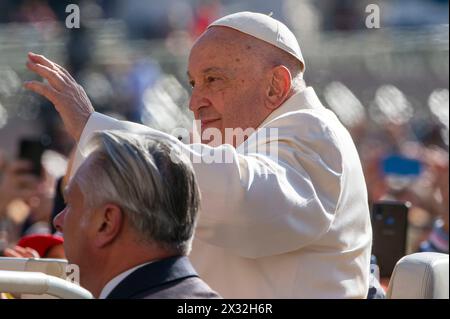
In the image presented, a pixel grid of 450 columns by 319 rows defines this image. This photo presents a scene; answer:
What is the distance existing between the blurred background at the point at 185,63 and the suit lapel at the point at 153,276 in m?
8.22

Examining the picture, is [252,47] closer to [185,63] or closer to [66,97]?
[66,97]

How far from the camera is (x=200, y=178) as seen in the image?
390 cm

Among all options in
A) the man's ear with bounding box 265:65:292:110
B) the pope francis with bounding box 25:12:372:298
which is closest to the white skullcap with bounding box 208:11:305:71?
the pope francis with bounding box 25:12:372:298

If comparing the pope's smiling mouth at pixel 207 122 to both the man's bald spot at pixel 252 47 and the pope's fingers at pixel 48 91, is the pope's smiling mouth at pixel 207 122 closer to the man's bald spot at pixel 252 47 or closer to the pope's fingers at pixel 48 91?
the man's bald spot at pixel 252 47

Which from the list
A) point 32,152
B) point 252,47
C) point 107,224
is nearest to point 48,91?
point 252,47

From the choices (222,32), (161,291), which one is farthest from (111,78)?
(161,291)

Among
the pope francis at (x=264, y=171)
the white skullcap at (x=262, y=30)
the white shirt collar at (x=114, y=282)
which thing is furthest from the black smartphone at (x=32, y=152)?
the white shirt collar at (x=114, y=282)

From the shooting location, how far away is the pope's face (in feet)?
14.6

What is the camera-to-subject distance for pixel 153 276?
10.3 feet

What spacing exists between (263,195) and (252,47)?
0.80m

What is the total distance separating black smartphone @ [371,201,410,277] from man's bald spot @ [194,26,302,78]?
7.21 feet

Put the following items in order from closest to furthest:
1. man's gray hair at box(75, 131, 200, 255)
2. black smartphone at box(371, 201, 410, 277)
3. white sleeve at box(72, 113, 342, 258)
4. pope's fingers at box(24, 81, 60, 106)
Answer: man's gray hair at box(75, 131, 200, 255) → white sleeve at box(72, 113, 342, 258) → pope's fingers at box(24, 81, 60, 106) → black smartphone at box(371, 201, 410, 277)

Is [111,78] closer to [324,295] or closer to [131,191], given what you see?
[324,295]

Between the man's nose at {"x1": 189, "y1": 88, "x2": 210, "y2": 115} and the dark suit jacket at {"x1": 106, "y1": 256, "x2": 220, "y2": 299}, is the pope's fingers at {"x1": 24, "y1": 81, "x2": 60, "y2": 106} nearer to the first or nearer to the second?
the man's nose at {"x1": 189, "y1": 88, "x2": 210, "y2": 115}
